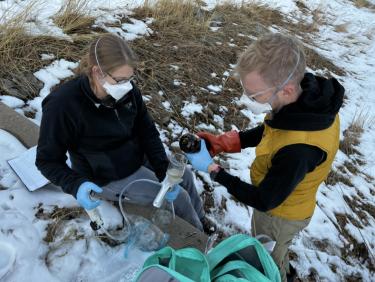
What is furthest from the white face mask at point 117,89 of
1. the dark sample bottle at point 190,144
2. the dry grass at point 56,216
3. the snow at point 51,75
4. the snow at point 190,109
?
the snow at point 190,109

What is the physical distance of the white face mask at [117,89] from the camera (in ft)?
6.72

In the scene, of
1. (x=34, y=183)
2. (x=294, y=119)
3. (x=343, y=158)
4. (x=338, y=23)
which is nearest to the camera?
(x=294, y=119)

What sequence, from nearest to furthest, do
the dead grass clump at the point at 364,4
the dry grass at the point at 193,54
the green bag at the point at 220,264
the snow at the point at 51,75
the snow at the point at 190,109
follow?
the green bag at the point at 220,264
the snow at the point at 51,75
the snow at the point at 190,109
the dry grass at the point at 193,54
the dead grass clump at the point at 364,4

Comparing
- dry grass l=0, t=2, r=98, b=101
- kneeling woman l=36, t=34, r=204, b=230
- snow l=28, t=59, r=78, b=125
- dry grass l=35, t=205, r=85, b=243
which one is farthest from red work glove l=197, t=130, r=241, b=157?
dry grass l=0, t=2, r=98, b=101

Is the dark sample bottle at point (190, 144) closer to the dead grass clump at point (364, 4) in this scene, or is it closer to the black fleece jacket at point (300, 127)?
the black fleece jacket at point (300, 127)

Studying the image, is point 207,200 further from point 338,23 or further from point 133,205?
point 338,23

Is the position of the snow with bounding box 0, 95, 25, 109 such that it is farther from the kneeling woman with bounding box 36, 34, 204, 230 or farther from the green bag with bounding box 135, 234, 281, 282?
the green bag with bounding box 135, 234, 281, 282

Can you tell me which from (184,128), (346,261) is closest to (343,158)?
(346,261)

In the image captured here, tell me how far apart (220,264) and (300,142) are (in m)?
0.67

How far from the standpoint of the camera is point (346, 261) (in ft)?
9.89

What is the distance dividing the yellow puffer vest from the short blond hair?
0.83 feet

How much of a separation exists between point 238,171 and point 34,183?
1.74 metres

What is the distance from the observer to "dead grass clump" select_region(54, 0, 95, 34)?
412 cm

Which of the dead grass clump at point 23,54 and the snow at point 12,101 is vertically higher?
the dead grass clump at point 23,54
